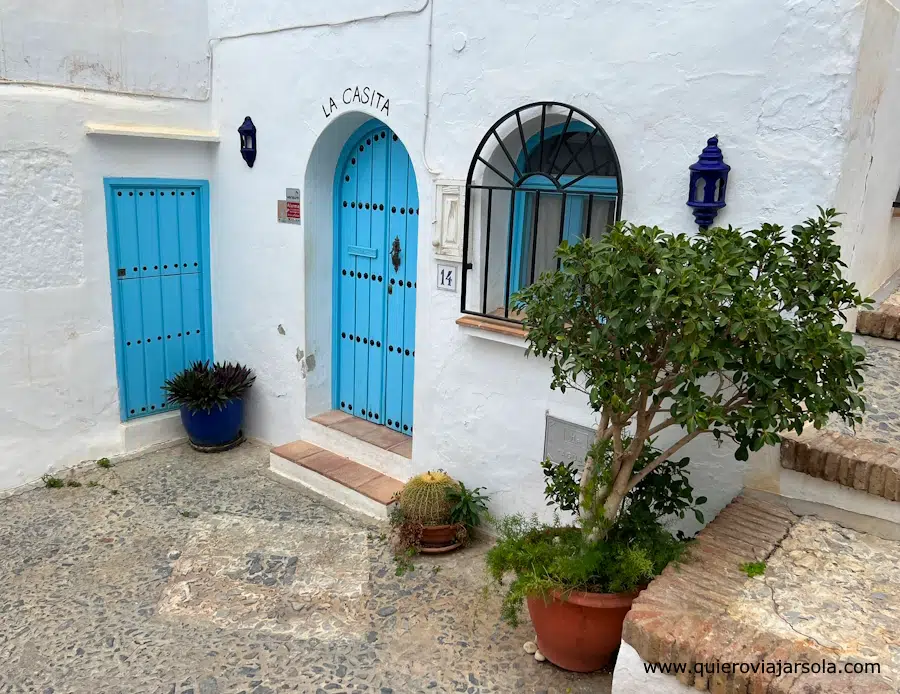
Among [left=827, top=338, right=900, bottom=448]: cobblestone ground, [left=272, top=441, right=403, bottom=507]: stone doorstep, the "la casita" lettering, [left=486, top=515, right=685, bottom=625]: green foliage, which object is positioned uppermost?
the "la casita" lettering

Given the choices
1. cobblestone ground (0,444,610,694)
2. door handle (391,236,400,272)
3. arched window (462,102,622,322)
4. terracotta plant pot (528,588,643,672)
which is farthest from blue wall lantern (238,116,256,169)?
terracotta plant pot (528,588,643,672)

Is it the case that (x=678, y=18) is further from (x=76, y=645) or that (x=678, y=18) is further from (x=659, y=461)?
(x=76, y=645)

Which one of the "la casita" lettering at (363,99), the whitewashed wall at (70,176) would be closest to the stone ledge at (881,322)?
the "la casita" lettering at (363,99)

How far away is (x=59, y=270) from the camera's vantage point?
546cm

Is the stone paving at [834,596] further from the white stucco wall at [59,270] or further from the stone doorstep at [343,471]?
the white stucco wall at [59,270]

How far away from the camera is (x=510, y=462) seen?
15.3ft

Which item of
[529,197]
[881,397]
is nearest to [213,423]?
[529,197]

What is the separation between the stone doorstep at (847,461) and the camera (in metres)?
3.34

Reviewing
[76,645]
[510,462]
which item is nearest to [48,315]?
[76,645]

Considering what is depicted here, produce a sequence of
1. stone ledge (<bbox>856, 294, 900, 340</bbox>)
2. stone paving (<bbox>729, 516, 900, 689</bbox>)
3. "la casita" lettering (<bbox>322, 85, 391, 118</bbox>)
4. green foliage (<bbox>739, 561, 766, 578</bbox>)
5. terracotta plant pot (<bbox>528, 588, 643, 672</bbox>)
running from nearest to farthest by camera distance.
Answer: stone paving (<bbox>729, 516, 900, 689</bbox>), green foliage (<bbox>739, 561, 766, 578</bbox>), terracotta plant pot (<bbox>528, 588, 643, 672</bbox>), stone ledge (<bbox>856, 294, 900, 340</bbox>), "la casita" lettering (<bbox>322, 85, 391, 118</bbox>)

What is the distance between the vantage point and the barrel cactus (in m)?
4.61

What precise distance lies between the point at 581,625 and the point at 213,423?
3.77 meters

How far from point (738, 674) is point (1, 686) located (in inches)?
128

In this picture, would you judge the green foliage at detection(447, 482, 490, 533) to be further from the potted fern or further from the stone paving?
the potted fern
